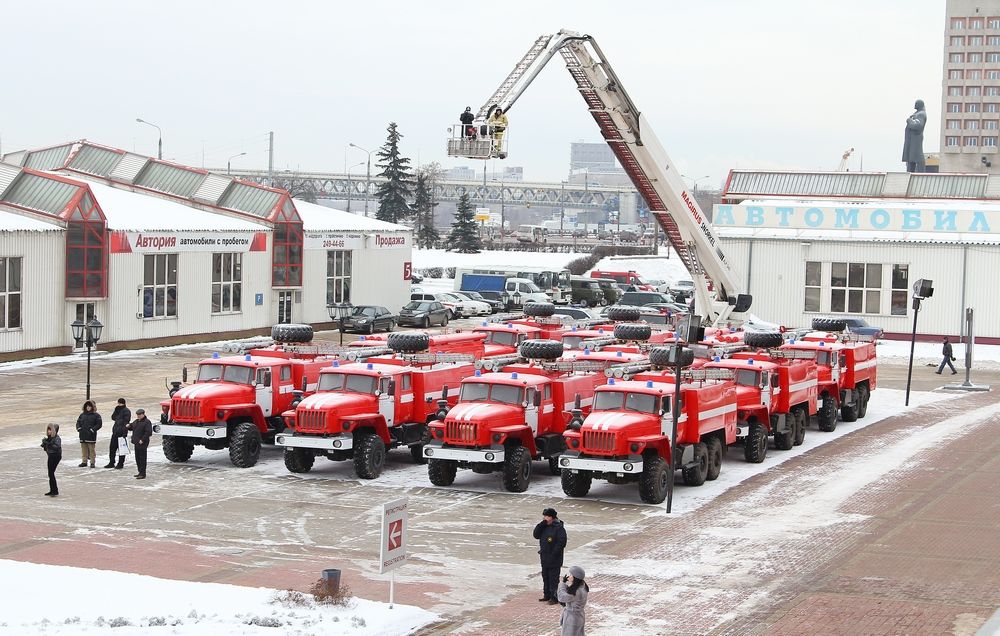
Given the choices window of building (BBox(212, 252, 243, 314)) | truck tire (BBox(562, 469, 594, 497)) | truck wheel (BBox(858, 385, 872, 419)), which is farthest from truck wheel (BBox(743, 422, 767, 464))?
window of building (BBox(212, 252, 243, 314))

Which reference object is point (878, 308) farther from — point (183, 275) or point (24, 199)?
point (24, 199)

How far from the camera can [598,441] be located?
2464 centimetres

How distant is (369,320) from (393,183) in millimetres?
64468

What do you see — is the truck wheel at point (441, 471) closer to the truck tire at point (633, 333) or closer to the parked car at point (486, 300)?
the truck tire at point (633, 333)

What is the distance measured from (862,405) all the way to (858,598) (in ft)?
65.6

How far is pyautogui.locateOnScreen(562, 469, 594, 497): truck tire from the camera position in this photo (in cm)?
2516

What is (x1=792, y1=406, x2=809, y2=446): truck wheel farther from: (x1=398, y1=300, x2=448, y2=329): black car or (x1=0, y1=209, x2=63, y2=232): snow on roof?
(x1=398, y1=300, x2=448, y2=329): black car

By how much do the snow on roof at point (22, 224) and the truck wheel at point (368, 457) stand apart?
2321 centimetres

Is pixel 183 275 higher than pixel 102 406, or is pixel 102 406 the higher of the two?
pixel 183 275

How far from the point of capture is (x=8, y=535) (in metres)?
21.2

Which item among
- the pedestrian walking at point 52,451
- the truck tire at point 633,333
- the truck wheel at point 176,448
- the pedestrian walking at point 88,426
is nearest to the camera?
the pedestrian walking at point 52,451

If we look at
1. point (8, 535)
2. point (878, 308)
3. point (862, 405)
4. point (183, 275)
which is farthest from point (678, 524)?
point (878, 308)

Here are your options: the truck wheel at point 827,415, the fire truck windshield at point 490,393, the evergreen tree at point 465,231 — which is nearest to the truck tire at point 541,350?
the fire truck windshield at point 490,393

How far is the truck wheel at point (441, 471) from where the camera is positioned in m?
26.1
